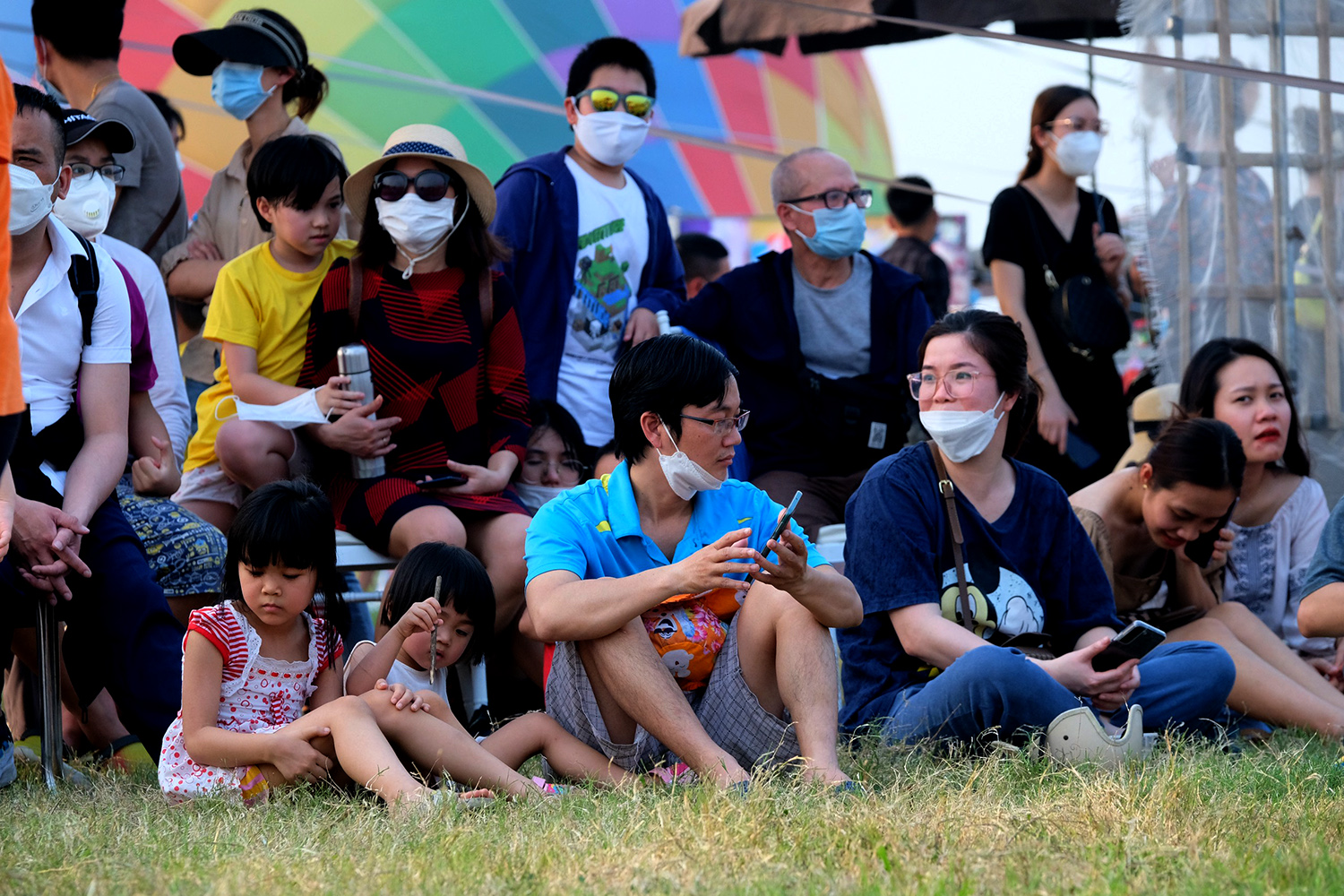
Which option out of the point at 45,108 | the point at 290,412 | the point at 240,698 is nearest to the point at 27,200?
the point at 45,108

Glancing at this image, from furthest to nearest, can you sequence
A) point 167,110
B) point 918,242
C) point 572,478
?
1. point 918,242
2. point 167,110
3. point 572,478

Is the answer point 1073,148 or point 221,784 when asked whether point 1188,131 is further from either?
point 221,784

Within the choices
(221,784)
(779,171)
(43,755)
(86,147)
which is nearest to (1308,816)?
(221,784)

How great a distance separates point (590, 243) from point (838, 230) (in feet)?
3.06

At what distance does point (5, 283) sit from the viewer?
8.50 ft

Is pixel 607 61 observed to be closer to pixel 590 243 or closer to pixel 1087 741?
pixel 590 243

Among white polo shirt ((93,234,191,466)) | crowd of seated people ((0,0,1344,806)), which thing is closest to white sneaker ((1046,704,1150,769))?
crowd of seated people ((0,0,1344,806))

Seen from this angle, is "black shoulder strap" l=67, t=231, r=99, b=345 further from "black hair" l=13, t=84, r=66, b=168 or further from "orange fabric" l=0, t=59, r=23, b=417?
"orange fabric" l=0, t=59, r=23, b=417

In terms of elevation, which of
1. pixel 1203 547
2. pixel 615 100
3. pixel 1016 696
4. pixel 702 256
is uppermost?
pixel 615 100

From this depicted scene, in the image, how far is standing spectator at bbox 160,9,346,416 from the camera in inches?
219

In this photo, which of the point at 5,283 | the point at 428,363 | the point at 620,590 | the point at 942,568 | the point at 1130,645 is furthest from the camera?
the point at 428,363

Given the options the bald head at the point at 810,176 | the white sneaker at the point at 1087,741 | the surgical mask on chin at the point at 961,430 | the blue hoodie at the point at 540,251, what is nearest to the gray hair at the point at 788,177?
the bald head at the point at 810,176

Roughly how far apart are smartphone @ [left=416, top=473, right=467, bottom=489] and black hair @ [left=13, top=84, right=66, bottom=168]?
1421 millimetres

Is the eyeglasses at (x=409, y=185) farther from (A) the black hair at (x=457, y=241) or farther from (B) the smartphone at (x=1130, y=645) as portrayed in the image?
(B) the smartphone at (x=1130, y=645)
